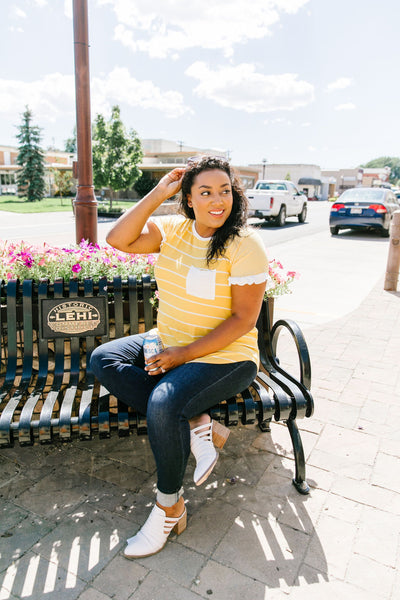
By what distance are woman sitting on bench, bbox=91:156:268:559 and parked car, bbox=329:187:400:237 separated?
12.6 metres

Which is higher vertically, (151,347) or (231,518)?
(151,347)

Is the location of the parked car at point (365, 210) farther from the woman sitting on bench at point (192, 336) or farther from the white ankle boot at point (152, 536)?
the white ankle boot at point (152, 536)

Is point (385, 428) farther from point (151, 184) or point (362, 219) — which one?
point (151, 184)

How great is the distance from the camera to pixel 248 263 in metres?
2.26

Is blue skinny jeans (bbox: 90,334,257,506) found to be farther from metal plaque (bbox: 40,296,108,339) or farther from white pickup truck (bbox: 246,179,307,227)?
white pickup truck (bbox: 246,179,307,227)

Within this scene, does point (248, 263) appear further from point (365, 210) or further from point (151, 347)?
point (365, 210)

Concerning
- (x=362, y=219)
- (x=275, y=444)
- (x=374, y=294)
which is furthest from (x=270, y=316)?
(x=362, y=219)

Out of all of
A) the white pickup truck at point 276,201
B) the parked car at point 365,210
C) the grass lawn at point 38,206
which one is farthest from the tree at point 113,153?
the parked car at point 365,210

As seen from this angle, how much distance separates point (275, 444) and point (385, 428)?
825mm

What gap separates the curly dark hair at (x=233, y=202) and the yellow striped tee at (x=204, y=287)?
40mm

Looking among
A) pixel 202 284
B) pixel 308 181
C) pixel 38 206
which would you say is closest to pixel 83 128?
pixel 202 284

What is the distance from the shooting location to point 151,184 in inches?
1646

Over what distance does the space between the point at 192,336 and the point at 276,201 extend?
50.9 feet

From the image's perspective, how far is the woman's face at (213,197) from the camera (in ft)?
7.72
